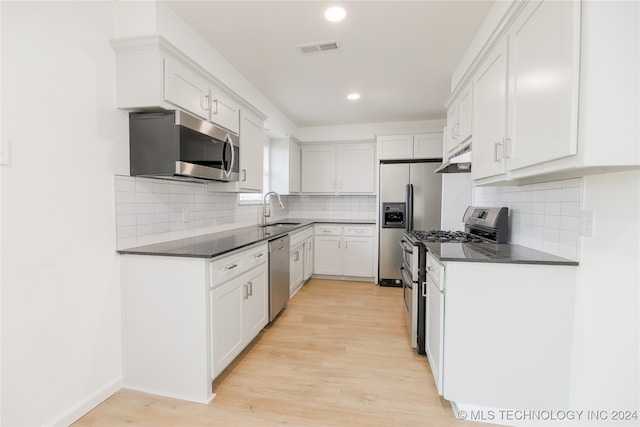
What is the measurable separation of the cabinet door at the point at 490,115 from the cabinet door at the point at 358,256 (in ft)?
8.19

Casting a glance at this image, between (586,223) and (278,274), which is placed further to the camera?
(278,274)

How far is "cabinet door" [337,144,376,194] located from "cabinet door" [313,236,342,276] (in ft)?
2.82

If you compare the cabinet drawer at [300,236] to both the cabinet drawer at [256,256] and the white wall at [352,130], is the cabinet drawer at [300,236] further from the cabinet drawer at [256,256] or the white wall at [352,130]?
the white wall at [352,130]

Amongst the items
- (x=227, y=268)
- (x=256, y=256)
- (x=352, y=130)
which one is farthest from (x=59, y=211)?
(x=352, y=130)

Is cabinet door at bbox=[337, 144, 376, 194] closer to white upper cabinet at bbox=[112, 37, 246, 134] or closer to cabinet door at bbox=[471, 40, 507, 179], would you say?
cabinet door at bbox=[471, 40, 507, 179]

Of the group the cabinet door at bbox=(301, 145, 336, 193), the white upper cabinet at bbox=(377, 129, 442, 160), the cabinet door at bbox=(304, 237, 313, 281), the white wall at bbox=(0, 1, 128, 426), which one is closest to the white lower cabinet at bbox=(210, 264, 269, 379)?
the white wall at bbox=(0, 1, 128, 426)

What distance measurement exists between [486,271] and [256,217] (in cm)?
299

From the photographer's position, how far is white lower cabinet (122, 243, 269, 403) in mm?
1820

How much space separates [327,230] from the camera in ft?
15.2

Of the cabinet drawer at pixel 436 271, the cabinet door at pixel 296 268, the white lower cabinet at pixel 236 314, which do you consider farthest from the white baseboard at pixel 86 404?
the cabinet drawer at pixel 436 271

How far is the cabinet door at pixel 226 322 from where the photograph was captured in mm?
1891

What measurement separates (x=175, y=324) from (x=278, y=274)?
1.24 meters

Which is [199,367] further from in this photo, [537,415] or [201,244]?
[537,415]

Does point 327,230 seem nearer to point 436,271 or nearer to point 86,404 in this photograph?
point 436,271
